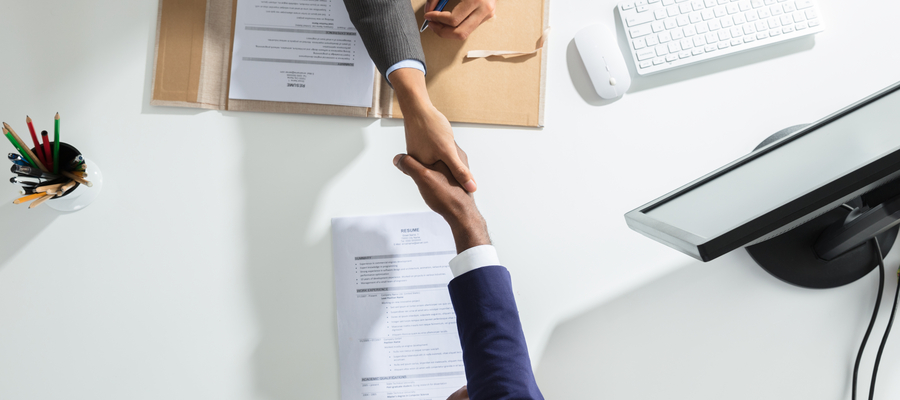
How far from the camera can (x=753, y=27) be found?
0.93 m

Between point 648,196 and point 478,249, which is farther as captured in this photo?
point 648,196

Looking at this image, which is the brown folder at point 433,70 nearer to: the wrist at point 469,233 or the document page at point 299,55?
the document page at point 299,55

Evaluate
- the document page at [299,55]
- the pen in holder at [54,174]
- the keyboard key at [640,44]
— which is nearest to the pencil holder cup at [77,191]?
the pen in holder at [54,174]

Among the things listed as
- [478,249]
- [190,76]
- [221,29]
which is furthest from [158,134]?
[478,249]

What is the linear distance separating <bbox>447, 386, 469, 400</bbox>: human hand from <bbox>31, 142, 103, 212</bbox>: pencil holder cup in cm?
75

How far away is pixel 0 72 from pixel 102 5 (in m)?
0.22

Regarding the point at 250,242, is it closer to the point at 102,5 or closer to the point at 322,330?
the point at 322,330

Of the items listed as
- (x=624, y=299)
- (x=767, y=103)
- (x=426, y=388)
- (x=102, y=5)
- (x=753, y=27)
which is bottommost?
(x=426, y=388)

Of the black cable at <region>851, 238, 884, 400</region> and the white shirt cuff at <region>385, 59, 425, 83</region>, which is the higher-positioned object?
the white shirt cuff at <region>385, 59, 425, 83</region>

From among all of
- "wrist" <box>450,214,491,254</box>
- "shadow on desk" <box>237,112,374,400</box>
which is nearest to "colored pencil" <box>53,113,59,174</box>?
"shadow on desk" <box>237,112,374,400</box>

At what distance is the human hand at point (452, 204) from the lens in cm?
79

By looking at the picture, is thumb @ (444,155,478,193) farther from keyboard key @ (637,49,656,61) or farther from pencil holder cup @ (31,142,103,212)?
pencil holder cup @ (31,142,103,212)

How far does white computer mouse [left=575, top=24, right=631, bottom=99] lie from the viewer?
3.02ft

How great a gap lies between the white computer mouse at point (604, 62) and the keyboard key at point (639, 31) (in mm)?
38
